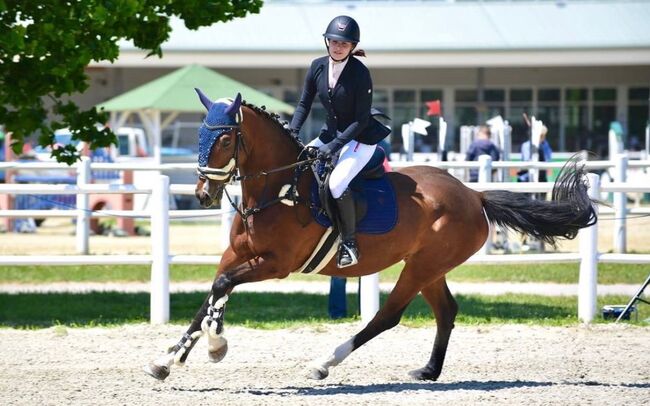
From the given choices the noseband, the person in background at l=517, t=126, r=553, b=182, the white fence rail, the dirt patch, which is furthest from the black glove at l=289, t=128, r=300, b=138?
the person in background at l=517, t=126, r=553, b=182

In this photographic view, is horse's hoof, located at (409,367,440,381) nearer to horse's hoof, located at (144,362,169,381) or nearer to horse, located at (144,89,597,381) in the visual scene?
horse, located at (144,89,597,381)

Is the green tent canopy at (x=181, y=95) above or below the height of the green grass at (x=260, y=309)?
above

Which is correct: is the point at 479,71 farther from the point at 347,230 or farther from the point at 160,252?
the point at 347,230

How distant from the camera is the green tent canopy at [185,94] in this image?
24.2 m

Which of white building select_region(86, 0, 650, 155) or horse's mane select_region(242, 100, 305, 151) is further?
white building select_region(86, 0, 650, 155)

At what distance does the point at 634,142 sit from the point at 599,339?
2758 centimetres

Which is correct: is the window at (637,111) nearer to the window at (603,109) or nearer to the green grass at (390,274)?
the window at (603,109)

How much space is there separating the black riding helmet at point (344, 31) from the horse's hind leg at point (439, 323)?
206cm

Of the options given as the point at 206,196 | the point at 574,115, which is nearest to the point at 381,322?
the point at 206,196

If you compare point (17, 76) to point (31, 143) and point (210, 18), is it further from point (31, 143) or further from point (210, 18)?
point (31, 143)

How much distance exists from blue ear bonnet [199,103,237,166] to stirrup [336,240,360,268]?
1250mm

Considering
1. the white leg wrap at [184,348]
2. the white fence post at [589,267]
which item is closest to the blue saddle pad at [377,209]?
the white leg wrap at [184,348]

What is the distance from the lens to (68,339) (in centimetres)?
1071

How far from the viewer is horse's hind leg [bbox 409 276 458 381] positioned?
8.76 meters
